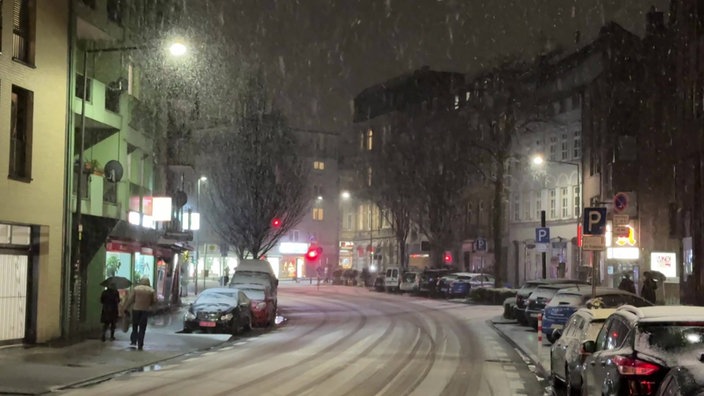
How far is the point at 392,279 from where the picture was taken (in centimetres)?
6044

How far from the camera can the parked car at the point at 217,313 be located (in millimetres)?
24250

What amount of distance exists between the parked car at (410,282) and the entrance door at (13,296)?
3771 cm

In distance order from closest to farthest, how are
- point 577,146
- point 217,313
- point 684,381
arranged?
1. point 684,381
2. point 217,313
3. point 577,146

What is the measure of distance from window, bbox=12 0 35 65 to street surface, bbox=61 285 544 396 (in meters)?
8.31

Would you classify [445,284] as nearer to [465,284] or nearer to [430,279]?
[465,284]

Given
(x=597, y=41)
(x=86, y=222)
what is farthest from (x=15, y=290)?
(x=597, y=41)

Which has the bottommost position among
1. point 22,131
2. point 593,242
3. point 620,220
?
point 593,242

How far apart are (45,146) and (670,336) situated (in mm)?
16458

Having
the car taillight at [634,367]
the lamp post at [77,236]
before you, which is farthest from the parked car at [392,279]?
the car taillight at [634,367]

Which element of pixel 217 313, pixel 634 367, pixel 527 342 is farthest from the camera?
pixel 217 313

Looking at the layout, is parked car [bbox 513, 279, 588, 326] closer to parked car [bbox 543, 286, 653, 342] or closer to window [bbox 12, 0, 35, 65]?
parked car [bbox 543, 286, 653, 342]

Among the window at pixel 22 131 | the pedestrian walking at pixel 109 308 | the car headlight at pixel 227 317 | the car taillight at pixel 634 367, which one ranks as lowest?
the car headlight at pixel 227 317

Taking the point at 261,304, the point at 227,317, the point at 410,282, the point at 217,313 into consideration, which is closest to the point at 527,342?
the point at 227,317

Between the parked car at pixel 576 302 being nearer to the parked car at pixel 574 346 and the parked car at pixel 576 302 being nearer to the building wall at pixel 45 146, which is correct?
the parked car at pixel 574 346
